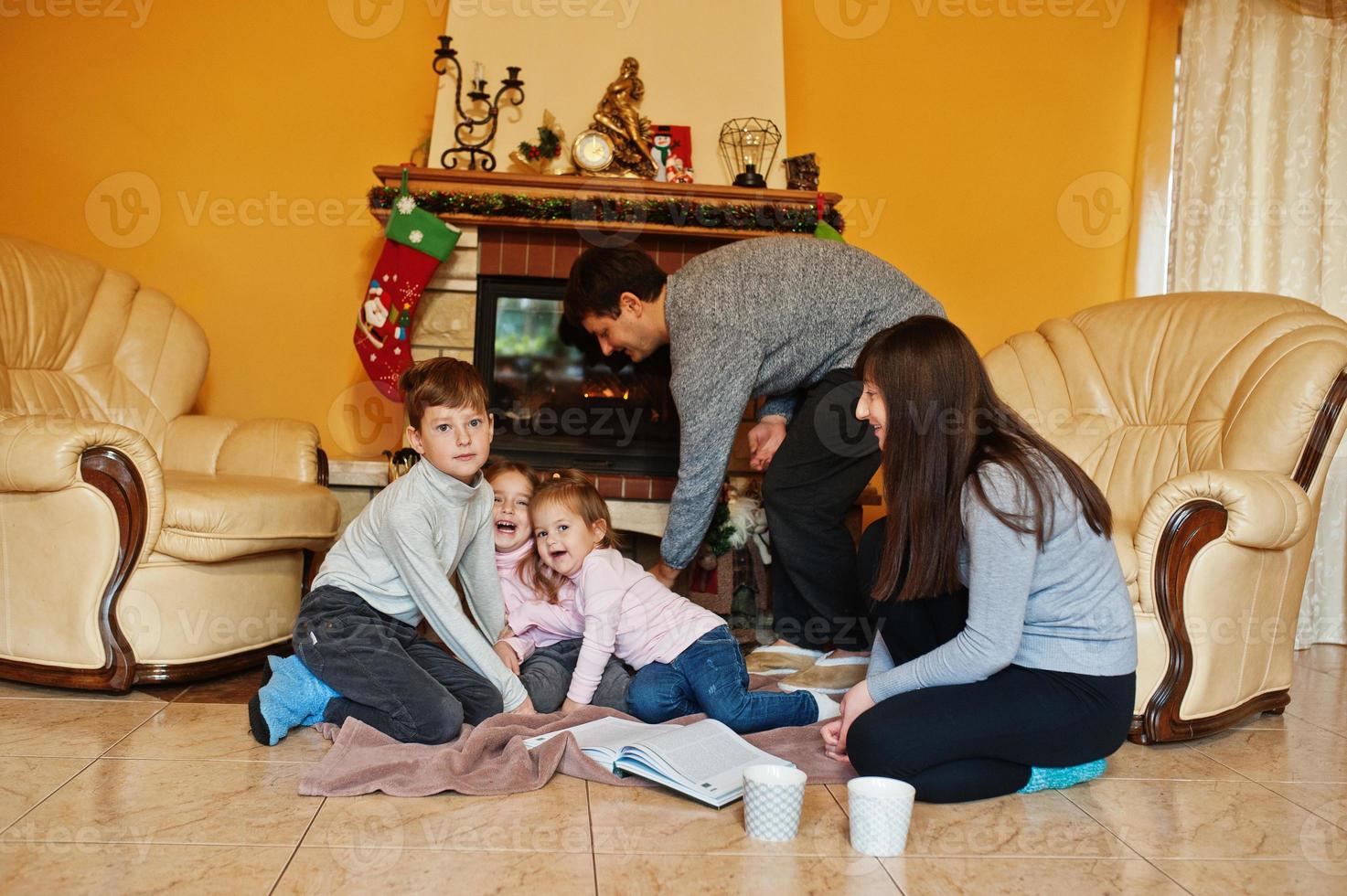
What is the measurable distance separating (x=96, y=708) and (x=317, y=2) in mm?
2865

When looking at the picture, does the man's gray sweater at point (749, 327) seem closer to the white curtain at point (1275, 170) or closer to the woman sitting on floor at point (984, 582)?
the woman sitting on floor at point (984, 582)

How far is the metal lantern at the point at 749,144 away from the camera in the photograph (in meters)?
4.00

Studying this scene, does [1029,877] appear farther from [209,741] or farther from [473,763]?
[209,741]

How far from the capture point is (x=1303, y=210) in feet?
12.8

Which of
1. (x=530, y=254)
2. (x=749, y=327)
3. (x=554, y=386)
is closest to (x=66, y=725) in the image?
(x=749, y=327)

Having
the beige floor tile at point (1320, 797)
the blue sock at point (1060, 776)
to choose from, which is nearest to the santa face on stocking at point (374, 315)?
the blue sock at point (1060, 776)

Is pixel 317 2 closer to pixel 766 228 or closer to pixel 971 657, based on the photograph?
pixel 766 228

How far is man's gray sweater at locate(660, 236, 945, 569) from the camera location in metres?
2.75

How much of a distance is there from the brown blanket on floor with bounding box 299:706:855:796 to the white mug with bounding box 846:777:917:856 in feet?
1.18

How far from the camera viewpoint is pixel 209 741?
86.6 inches

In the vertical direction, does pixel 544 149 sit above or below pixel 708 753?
above

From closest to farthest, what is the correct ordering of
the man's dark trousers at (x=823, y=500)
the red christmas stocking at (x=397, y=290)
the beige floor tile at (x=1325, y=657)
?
1. the man's dark trousers at (x=823, y=500)
2. the beige floor tile at (x=1325, y=657)
3. the red christmas stocking at (x=397, y=290)

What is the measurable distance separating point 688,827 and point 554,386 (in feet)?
7.97

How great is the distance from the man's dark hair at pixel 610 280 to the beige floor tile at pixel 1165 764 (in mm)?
1584
